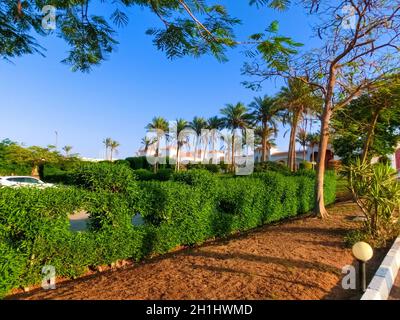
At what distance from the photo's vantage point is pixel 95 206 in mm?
5914

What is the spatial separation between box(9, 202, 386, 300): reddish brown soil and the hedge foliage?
54 centimetres

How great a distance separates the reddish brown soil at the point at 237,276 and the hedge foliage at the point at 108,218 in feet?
1.76

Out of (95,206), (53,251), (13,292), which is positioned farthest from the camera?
(95,206)

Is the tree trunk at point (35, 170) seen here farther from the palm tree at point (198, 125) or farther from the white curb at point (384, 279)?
the white curb at point (384, 279)

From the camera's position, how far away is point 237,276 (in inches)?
179

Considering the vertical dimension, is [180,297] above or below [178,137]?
below

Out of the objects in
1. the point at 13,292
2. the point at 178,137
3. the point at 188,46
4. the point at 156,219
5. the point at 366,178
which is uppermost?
the point at 178,137

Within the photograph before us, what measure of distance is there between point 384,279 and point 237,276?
2021 mm

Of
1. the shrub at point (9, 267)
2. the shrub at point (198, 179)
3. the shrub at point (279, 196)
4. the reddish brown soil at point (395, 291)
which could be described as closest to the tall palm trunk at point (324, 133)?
the shrub at point (279, 196)

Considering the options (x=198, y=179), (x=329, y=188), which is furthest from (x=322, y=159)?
(x=329, y=188)

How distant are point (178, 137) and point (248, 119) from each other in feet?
50.0

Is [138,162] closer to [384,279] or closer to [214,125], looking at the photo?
[214,125]
